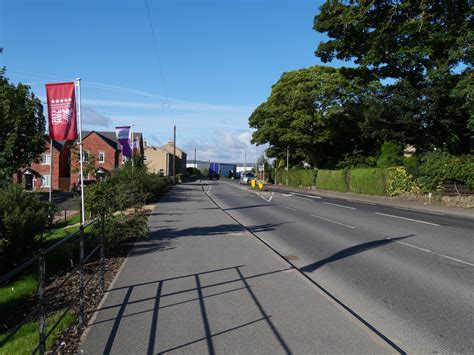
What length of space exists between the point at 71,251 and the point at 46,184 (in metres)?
59.5

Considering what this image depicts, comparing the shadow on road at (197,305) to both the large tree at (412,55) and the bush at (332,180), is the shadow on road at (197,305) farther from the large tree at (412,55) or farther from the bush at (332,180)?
the bush at (332,180)

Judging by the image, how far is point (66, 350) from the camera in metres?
4.46

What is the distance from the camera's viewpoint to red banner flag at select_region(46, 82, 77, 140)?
1229 centimetres

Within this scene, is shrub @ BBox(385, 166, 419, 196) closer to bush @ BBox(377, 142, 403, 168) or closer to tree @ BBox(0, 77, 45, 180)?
bush @ BBox(377, 142, 403, 168)

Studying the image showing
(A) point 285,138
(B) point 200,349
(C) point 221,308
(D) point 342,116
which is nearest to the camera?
(B) point 200,349

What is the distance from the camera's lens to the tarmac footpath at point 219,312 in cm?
449

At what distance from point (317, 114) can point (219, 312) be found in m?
43.0

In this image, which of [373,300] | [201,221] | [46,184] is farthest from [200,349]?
[46,184]

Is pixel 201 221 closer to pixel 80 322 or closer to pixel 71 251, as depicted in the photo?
pixel 71 251

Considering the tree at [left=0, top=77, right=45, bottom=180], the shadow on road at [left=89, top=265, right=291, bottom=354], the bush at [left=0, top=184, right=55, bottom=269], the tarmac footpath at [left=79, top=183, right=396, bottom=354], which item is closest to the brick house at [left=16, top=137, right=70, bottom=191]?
the tree at [left=0, top=77, right=45, bottom=180]

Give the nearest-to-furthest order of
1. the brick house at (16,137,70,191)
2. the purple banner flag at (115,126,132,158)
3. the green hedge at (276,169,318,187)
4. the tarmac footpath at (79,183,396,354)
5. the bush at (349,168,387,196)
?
the tarmac footpath at (79,183,396,354)
the purple banner flag at (115,126,132,158)
the bush at (349,168,387,196)
the green hedge at (276,169,318,187)
the brick house at (16,137,70,191)

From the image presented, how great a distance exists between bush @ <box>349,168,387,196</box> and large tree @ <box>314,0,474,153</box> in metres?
2.97

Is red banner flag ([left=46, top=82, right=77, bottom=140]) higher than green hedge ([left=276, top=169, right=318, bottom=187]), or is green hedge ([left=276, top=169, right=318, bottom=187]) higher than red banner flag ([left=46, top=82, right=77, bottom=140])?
red banner flag ([left=46, top=82, right=77, bottom=140])

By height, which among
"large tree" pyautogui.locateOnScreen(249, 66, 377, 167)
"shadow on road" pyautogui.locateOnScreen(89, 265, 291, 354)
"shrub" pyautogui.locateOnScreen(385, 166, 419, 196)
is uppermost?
"large tree" pyautogui.locateOnScreen(249, 66, 377, 167)
